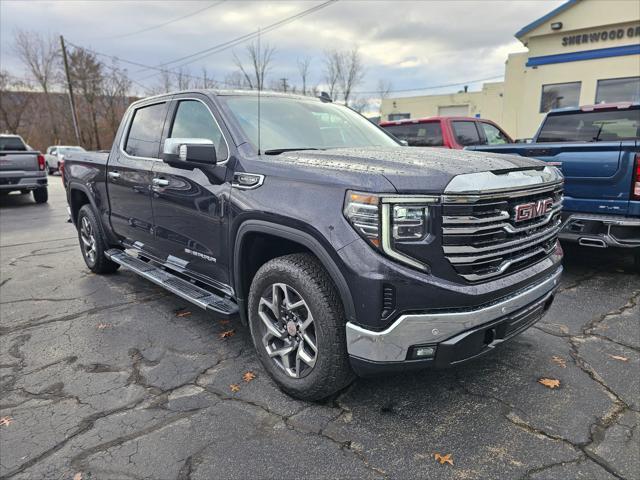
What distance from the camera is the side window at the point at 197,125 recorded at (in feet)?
10.9

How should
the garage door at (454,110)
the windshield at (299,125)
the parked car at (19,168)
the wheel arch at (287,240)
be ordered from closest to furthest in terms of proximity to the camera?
the wheel arch at (287,240), the windshield at (299,125), the parked car at (19,168), the garage door at (454,110)

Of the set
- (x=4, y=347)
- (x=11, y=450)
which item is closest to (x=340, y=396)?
(x=11, y=450)

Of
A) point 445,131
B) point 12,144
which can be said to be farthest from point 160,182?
point 12,144

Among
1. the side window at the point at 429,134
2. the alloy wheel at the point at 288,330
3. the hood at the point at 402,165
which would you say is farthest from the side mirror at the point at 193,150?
the side window at the point at 429,134

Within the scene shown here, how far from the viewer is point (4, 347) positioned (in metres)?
3.68

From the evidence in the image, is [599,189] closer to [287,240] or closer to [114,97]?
[287,240]

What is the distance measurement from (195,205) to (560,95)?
18380 millimetres

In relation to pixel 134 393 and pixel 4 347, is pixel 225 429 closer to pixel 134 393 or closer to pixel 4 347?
pixel 134 393

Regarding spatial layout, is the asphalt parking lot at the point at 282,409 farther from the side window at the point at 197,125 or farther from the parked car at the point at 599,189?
the side window at the point at 197,125

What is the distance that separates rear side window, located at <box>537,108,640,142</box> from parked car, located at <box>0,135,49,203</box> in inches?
511

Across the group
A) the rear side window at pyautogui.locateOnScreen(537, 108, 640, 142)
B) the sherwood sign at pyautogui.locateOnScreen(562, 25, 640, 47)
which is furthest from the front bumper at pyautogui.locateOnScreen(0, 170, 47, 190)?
the sherwood sign at pyautogui.locateOnScreen(562, 25, 640, 47)

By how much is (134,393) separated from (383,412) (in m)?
1.66

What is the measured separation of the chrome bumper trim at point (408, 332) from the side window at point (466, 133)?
6482mm

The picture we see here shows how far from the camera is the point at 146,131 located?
14.5 ft
